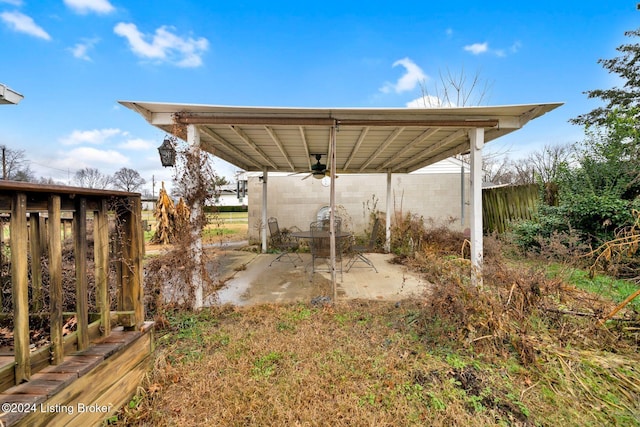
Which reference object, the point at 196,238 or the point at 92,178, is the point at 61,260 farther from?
the point at 92,178

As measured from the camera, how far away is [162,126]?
323cm

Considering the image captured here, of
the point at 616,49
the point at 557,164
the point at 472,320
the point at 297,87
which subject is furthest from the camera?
the point at 297,87

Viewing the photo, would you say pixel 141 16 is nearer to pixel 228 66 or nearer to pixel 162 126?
pixel 228 66

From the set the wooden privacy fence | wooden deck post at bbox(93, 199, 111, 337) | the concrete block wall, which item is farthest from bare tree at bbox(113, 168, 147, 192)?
wooden deck post at bbox(93, 199, 111, 337)

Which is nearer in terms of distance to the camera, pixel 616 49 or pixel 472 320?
pixel 472 320

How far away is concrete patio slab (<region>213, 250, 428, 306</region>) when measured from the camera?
3676 mm

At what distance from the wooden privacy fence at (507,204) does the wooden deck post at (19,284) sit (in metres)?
7.62

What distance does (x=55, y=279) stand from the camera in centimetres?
130

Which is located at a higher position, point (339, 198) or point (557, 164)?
point (557, 164)

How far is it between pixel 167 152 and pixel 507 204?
25.1 feet

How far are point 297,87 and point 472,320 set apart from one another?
33.2 feet

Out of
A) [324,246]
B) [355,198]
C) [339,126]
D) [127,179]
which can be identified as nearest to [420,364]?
[324,246]

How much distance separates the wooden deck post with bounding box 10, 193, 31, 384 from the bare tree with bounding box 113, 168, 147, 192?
31326mm

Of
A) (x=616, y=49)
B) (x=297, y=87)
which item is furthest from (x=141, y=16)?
(x=616, y=49)
